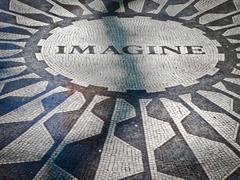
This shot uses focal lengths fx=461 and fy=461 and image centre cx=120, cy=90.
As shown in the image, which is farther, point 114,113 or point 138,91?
point 138,91

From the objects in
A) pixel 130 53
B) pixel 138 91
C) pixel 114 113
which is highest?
pixel 130 53

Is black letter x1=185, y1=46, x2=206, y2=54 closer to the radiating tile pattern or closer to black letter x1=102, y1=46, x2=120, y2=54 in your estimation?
the radiating tile pattern

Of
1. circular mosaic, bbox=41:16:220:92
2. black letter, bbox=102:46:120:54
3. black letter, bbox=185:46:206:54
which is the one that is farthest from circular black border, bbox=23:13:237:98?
black letter, bbox=102:46:120:54

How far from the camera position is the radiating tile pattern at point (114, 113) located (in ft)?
22.5

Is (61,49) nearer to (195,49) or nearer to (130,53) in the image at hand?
(130,53)

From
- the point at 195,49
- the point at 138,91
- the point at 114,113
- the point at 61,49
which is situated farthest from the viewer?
the point at 195,49

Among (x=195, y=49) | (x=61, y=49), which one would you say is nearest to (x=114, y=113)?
(x=61, y=49)

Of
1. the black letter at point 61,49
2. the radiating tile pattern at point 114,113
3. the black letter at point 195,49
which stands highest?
the black letter at point 61,49

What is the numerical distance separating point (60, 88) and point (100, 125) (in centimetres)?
143

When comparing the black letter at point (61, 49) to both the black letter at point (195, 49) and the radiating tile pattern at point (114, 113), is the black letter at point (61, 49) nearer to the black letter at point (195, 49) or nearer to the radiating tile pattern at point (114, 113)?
the radiating tile pattern at point (114, 113)

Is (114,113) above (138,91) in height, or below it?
below

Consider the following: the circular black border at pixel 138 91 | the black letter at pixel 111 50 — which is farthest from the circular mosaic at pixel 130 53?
the circular black border at pixel 138 91

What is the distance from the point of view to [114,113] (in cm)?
810

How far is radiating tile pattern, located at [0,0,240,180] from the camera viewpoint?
6867mm
